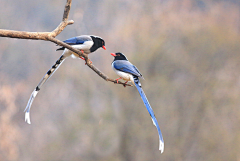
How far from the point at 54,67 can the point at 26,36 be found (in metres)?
0.31

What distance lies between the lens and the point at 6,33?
1009mm

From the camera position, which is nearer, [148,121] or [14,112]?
[14,112]

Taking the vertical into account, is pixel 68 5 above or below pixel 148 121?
above

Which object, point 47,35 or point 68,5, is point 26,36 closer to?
point 47,35

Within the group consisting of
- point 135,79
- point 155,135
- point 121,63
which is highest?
point 121,63

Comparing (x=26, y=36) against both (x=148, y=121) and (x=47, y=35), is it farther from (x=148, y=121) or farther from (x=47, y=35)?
(x=148, y=121)

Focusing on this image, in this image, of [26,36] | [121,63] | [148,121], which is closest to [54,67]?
[26,36]

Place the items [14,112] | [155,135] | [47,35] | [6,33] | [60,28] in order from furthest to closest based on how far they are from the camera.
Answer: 1. [155,135]
2. [14,112]
3. [60,28]
4. [47,35]
5. [6,33]

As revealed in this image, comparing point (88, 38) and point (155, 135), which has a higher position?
point (88, 38)

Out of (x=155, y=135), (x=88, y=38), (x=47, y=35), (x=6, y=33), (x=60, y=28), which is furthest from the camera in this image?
(x=155, y=135)

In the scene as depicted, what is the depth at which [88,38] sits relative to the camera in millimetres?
1355

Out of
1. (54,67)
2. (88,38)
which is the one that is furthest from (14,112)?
A: (88,38)

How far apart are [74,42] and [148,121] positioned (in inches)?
67.0

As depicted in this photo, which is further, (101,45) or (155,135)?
(155,135)
